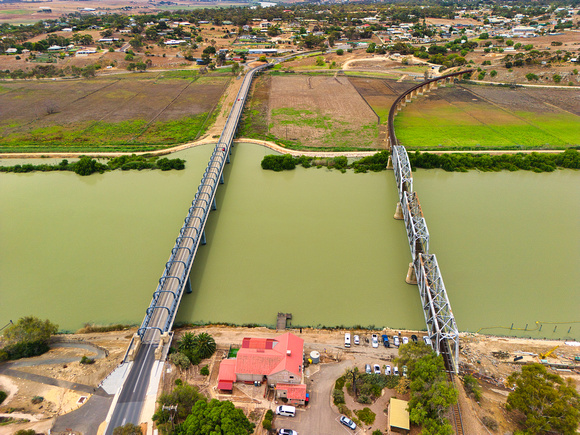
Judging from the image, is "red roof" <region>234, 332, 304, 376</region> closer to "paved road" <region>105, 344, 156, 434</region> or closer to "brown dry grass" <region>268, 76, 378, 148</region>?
"paved road" <region>105, 344, 156, 434</region>

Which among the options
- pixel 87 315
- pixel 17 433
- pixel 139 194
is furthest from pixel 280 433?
pixel 139 194

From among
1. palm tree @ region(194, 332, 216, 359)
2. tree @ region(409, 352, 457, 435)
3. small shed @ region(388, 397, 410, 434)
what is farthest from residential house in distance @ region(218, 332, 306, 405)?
tree @ region(409, 352, 457, 435)

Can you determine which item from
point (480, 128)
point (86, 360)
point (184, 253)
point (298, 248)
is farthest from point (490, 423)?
point (480, 128)

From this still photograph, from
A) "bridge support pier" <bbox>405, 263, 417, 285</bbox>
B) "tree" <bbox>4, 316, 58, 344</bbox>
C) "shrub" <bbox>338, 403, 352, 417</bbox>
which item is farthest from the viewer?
"bridge support pier" <bbox>405, 263, 417, 285</bbox>

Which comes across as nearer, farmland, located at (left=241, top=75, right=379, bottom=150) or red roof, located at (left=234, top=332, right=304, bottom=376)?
red roof, located at (left=234, top=332, right=304, bottom=376)

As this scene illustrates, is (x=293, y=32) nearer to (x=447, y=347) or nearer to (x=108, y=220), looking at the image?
(x=108, y=220)

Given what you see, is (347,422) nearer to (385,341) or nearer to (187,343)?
(385,341)
